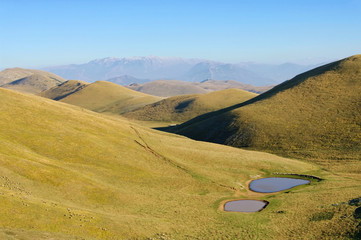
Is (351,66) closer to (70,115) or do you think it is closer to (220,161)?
(220,161)

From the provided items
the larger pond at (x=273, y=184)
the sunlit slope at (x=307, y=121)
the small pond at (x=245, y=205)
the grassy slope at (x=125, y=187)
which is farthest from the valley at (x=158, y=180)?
the larger pond at (x=273, y=184)

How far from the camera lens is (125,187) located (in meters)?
53.2

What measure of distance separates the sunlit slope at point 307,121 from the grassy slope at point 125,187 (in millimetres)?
18700

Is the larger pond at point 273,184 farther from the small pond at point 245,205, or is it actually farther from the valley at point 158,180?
the small pond at point 245,205

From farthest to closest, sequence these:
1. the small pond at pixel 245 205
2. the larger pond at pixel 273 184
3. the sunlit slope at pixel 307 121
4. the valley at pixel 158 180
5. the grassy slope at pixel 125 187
A: the sunlit slope at pixel 307 121 < the larger pond at pixel 273 184 < the small pond at pixel 245 205 < the valley at pixel 158 180 < the grassy slope at pixel 125 187

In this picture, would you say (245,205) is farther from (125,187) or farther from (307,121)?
(307,121)

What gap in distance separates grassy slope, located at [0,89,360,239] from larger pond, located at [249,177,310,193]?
292 cm

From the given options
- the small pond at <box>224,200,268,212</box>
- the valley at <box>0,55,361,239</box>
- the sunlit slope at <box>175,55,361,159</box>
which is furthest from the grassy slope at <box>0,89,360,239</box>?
the sunlit slope at <box>175,55,361,159</box>

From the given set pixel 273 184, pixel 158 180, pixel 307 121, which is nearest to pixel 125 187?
pixel 158 180

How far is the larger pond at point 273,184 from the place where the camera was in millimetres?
62616

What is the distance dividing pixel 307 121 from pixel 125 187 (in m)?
84.4

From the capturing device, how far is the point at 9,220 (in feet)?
100

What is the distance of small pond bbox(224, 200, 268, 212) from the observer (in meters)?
49.9

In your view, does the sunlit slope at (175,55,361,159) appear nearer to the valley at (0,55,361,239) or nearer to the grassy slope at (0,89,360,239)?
the valley at (0,55,361,239)
